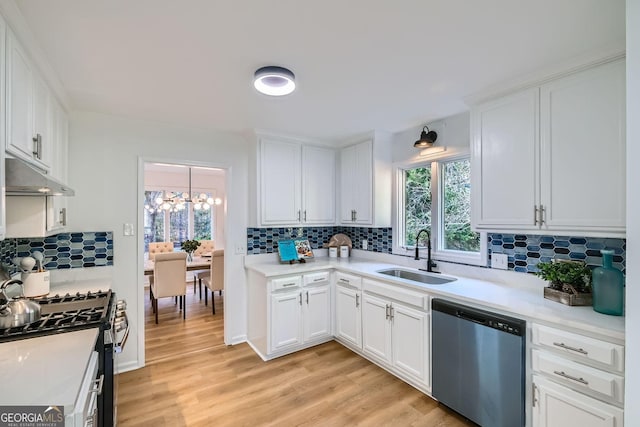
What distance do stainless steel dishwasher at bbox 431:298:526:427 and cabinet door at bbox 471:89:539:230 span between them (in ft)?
2.24

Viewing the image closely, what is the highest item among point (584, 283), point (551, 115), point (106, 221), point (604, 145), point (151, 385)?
point (551, 115)

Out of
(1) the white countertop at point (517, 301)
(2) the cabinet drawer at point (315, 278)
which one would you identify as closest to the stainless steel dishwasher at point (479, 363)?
(1) the white countertop at point (517, 301)

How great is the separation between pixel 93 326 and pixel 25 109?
45.8 inches

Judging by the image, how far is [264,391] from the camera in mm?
2428

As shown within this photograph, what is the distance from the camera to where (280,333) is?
2.97m

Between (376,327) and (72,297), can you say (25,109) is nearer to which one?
(72,297)

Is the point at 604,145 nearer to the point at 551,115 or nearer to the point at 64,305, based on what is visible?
the point at 551,115

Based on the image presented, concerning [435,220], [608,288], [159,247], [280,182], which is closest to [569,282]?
[608,288]

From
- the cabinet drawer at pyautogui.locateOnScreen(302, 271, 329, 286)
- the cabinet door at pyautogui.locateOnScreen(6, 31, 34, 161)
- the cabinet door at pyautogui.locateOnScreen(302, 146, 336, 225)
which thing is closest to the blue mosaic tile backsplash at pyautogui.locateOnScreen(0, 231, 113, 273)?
the cabinet door at pyautogui.locateOnScreen(6, 31, 34, 161)

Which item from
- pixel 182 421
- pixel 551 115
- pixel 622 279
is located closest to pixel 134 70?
pixel 182 421

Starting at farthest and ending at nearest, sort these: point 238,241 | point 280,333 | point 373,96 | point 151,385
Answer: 1. point 238,241
2. point 280,333
3. point 151,385
4. point 373,96

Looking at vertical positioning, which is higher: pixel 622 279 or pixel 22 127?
pixel 22 127

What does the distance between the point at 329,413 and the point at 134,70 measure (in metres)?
2.68

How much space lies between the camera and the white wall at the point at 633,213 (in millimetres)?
1203
